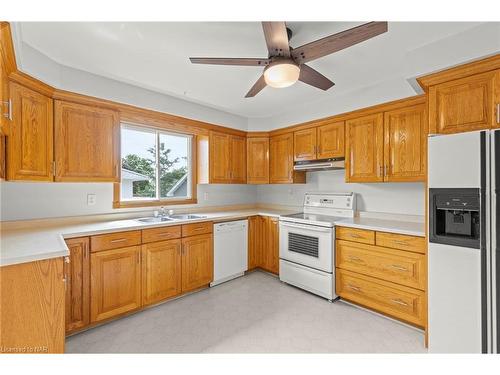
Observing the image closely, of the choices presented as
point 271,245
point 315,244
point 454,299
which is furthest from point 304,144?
point 454,299

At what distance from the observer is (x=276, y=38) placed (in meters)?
1.48

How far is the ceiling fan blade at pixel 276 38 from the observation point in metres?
1.35

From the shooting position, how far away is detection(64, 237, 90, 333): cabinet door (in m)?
1.97

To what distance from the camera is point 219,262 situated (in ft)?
10.1

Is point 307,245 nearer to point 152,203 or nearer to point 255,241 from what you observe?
point 255,241

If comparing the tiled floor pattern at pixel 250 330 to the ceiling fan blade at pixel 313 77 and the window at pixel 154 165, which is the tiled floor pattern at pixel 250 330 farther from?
the ceiling fan blade at pixel 313 77

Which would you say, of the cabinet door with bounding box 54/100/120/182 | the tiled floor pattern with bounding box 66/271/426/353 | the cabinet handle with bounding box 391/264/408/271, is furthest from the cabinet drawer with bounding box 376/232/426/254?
the cabinet door with bounding box 54/100/120/182

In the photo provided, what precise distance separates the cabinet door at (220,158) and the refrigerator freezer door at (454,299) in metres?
2.58

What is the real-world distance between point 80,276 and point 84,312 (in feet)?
1.04

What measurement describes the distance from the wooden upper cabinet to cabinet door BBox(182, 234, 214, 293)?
4.63 feet

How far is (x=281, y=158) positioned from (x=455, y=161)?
2.28 meters

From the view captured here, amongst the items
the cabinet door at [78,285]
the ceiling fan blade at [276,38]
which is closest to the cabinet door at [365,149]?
the ceiling fan blade at [276,38]

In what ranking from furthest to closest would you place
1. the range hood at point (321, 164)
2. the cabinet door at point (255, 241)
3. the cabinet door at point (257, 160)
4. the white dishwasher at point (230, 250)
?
the cabinet door at point (257, 160) < the cabinet door at point (255, 241) < the white dishwasher at point (230, 250) < the range hood at point (321, 164)

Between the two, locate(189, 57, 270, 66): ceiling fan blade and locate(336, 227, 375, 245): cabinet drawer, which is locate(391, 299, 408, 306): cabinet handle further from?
locate(189, 57, 270, 66): ceiling fan blade
